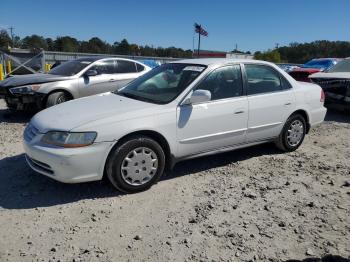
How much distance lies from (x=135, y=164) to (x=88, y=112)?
0.84 m

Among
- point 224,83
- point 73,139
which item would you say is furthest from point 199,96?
point 73,139

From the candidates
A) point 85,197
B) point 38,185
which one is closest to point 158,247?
point 85,197

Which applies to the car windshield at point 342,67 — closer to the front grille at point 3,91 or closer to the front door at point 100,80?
the front door at point 100,80

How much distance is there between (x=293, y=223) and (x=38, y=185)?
9.83 ft

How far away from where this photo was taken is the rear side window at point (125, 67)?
8.98 meters

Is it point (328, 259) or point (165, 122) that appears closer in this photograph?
A: point (328, 259)

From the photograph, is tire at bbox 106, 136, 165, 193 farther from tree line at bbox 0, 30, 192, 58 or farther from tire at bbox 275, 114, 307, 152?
tree line at bbox 0, 30, 192, 58

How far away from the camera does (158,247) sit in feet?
10.2

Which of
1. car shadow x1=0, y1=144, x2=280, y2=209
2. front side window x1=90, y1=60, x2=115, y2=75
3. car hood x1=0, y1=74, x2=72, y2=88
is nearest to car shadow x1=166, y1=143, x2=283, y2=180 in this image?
car shadow x1=0, y1=144, x2=280, y2=209

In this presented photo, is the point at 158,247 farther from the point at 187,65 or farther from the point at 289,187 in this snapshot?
the point at 187,65

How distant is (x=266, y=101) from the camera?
5.14 m

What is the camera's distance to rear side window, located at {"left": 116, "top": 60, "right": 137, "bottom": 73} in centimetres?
898

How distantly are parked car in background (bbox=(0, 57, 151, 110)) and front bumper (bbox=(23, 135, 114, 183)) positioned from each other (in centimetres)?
407

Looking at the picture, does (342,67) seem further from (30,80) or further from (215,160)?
(30,80)
